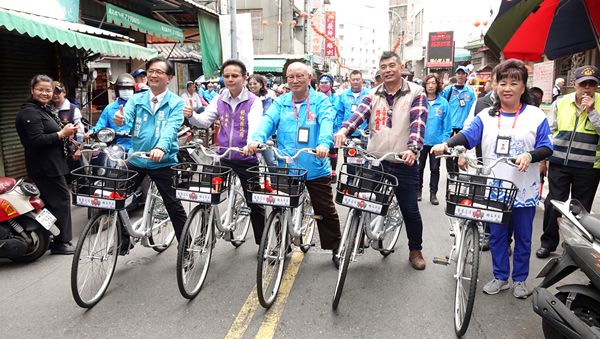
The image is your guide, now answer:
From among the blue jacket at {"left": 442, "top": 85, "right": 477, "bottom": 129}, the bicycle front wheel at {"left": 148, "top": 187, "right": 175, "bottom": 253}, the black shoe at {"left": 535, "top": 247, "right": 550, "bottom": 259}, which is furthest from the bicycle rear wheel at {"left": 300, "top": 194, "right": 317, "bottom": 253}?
the blue jacket at {"left": 442, "top": 85, "right": 477, "bottom": 129}

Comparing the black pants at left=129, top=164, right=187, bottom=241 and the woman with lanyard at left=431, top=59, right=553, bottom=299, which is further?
the black pants at left=129, top=164, right=187, bottom=241

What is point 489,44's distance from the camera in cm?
765

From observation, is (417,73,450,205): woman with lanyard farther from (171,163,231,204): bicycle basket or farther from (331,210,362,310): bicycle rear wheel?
(171,163,231,204): bicycle basket

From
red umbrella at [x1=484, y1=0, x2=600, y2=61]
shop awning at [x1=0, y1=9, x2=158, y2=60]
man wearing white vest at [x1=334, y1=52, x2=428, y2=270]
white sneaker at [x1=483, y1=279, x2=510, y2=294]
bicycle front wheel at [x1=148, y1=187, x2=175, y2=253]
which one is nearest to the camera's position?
white sneaker at [x1=483, y1=279, x2=510, y2=294]

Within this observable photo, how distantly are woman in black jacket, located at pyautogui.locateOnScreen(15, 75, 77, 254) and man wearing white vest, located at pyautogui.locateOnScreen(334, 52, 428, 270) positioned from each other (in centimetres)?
318

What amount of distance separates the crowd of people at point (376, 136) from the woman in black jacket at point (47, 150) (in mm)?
11

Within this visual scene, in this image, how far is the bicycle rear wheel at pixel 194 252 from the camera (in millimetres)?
3557

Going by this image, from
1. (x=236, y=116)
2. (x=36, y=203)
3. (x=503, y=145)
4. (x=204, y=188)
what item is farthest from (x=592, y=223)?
(x=36, y=203)

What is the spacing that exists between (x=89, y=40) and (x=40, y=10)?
1.37m

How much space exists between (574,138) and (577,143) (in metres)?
0.06

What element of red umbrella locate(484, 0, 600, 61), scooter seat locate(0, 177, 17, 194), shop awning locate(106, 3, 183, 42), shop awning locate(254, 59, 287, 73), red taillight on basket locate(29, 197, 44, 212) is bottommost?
red taillight on basket locate(29, 197, 44, 212)

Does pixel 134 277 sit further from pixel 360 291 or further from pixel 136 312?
pixel 360 291

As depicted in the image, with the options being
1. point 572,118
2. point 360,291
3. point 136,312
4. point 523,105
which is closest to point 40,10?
point 136,312

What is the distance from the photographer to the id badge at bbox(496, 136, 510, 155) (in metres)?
3.61
